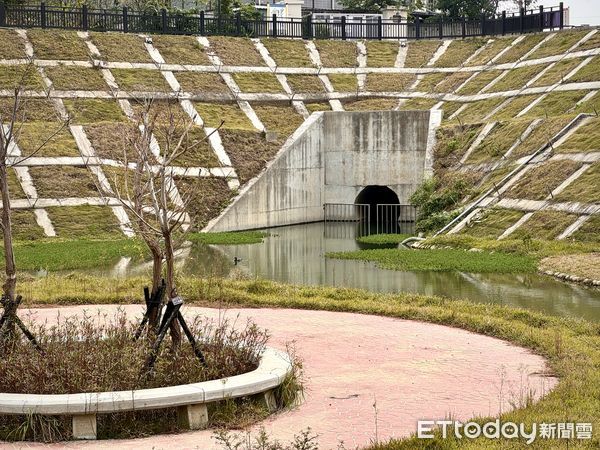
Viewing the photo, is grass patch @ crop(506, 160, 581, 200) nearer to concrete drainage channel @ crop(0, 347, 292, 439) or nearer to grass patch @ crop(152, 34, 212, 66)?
grass patch @ crop(152, 34, 212, 66)

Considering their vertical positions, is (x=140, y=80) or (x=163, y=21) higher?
(x=163, y=21)

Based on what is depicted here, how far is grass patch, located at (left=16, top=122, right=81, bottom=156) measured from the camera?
159ft

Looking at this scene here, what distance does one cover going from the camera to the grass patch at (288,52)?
6656 cm

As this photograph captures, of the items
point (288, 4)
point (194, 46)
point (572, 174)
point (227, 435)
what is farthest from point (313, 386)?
point (288, 4)

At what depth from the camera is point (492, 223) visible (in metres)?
41.5

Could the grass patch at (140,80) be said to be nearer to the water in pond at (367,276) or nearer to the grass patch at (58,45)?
the grass patch at (58,45)

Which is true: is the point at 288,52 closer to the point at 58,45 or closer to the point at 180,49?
the point at 180,49

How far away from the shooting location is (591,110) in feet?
159

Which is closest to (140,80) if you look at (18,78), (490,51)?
(18,78)

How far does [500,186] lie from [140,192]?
29.4 metres

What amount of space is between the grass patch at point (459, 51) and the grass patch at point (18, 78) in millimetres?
24343

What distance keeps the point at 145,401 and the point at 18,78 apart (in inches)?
1789

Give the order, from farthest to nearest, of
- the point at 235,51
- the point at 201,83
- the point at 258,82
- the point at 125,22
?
1. the point at 235,51
2. the point at 125,22
3. the point at 258,82
4. the point at 201,83

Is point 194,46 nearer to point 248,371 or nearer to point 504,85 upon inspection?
point 504,85
